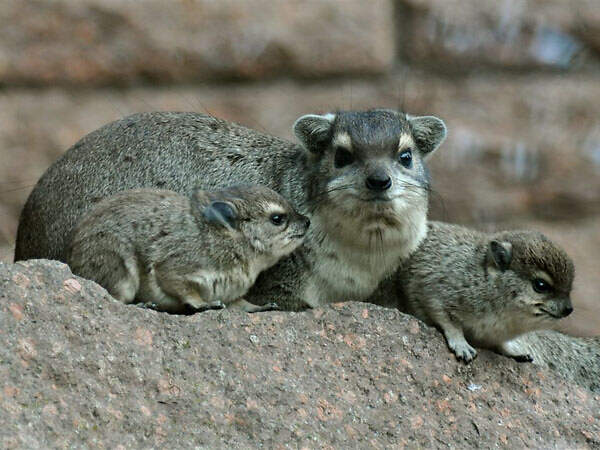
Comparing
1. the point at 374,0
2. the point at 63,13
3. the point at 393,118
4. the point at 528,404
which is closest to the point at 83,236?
the point at 393,118

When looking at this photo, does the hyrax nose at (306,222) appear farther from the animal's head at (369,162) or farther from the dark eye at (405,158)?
the dark eye at (405,158)

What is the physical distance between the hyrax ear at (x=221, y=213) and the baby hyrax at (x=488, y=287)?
3.55 feet

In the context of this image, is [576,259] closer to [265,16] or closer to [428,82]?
[428,82]

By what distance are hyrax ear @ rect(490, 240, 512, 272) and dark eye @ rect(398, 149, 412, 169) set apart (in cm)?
63

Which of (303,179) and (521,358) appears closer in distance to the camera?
(521,358)

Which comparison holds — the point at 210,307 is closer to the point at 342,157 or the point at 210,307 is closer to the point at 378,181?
the point at 378,181

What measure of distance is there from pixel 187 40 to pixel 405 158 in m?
2.89

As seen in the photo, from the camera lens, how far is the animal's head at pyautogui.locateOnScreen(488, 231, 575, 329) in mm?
5922

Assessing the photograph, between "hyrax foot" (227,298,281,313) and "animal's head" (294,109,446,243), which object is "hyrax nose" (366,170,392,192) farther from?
"hyrax foot" (227,298,281,313)

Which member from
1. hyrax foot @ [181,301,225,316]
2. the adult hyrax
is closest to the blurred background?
the adult hyrax

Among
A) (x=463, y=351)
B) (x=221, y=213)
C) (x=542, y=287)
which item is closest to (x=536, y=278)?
(x=542, y=287)

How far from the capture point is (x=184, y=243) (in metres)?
5.71

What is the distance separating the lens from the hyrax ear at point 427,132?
6.52m

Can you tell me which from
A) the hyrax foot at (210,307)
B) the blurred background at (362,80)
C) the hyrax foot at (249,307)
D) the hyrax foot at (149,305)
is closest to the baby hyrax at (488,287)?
the hyrax foot at (249,307)
